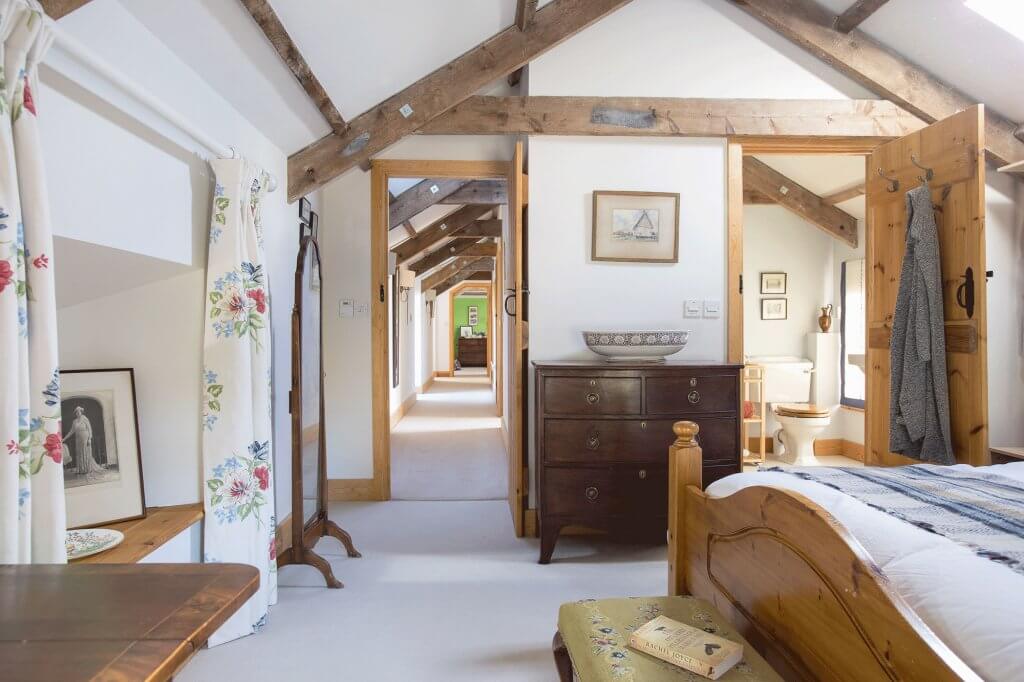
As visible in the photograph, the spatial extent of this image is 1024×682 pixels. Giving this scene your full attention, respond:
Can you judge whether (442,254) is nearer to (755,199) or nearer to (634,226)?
(755,199)

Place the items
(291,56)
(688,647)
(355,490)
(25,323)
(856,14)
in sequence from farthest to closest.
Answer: (355,490)
(856,14)
(291,56)
(688,647)
(25,323)

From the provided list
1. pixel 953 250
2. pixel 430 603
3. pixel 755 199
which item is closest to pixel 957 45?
pixel 953 250

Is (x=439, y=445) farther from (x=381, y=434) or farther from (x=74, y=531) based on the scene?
(x=74, y=531)

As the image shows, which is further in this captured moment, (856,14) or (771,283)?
(771,283)

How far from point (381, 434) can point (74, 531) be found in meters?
2.17

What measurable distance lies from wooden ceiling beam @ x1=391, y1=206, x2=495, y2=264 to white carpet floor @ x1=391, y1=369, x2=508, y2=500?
7.05 feet

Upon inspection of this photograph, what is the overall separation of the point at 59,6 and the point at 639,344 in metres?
2.42

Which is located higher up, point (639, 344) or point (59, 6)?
point (59, 6)

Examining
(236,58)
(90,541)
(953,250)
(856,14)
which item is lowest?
(90,541)

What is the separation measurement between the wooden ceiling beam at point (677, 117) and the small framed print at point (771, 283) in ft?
6.59

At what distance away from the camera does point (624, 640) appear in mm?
1303

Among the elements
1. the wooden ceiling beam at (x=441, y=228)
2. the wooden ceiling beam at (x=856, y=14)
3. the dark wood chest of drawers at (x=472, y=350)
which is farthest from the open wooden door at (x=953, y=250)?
the dark wood chest of drawers at (x=472, y=350)

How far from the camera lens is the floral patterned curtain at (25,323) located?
106cm

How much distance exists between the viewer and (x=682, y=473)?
1.76 metres
